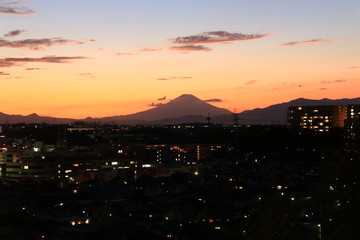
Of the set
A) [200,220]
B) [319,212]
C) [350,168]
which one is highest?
[350,168]

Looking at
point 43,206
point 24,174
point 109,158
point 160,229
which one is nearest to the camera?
point 160,229

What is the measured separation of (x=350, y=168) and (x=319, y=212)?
0.55 m

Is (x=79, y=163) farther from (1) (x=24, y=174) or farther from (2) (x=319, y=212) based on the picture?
(2) (x=319, y=212)

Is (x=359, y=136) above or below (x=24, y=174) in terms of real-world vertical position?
above

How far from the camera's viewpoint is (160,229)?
10977 millimetres

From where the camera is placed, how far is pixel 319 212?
535cm

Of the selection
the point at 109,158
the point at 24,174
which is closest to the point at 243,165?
the point at 109,158

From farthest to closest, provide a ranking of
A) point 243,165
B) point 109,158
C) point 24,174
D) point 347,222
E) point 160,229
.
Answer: point 109,158, point 243,165, point 24,174, point 160,229, point 347,222

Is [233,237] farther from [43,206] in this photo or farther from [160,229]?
[43,206]

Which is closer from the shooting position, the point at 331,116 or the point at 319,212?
the point at 319,212

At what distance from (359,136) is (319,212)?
2.89 ft

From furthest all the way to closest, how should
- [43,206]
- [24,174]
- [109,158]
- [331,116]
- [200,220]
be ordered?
[331,116], [109,158], [24,174], [43,206], [200,220]

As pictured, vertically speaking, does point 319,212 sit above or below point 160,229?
above

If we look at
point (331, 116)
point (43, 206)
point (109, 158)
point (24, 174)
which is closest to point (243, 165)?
point (109, 158)
